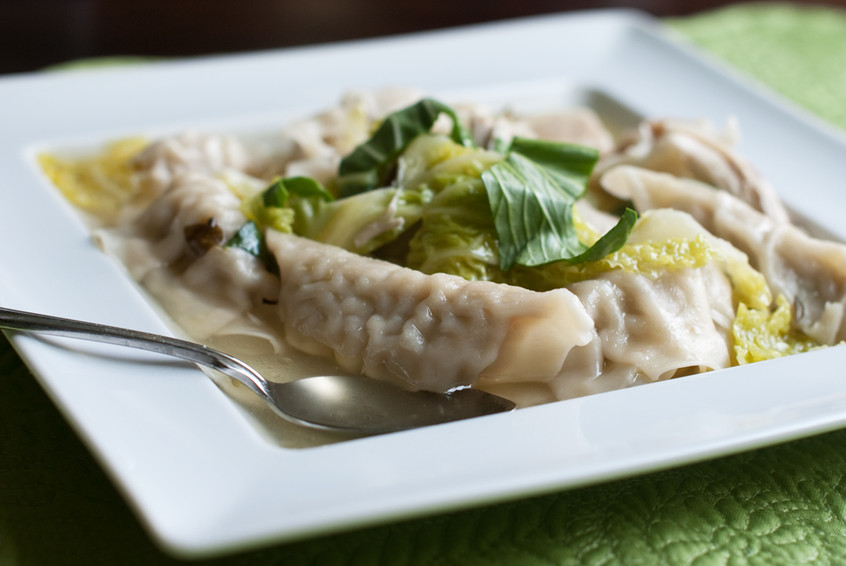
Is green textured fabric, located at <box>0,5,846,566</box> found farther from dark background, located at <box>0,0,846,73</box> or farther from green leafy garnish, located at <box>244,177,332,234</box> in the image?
dark background, located at <box>0,0,846,73</box>

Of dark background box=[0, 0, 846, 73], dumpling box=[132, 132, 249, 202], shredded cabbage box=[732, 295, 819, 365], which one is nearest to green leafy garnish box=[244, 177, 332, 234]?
dumpling box=[132, 132, 249, 202]

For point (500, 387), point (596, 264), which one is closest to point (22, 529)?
point (500, 387)

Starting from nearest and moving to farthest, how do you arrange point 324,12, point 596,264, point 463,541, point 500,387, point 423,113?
point 463,541 → point 500,387 → point 596,264 → point 423,113 → point 324,12

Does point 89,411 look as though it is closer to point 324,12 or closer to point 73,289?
point 73,289

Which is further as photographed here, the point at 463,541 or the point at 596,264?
the point at 596,264

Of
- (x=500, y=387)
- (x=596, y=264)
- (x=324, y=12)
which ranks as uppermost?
(x=596, y=264)

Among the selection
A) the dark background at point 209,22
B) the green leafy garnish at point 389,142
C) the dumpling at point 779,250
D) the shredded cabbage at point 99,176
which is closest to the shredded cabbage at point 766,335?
the dumpling at point 779,250

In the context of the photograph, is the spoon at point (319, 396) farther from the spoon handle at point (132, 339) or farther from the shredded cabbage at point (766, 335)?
the shredded cabbage at point (766, 335)
